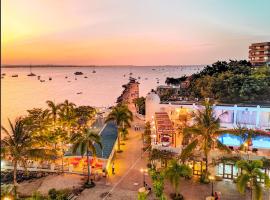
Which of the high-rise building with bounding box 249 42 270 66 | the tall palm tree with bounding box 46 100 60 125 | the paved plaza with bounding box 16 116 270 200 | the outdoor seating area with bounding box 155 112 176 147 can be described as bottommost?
the paved plaza with bounding box 16 116 270 200

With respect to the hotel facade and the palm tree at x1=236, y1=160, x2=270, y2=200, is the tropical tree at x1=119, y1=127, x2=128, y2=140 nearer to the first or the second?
the hotel facade

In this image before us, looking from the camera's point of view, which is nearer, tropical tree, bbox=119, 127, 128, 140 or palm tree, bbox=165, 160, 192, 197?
palm tree, bbox=165, 160, 192, 197

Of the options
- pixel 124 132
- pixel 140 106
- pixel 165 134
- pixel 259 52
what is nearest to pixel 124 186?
pixel 165 134

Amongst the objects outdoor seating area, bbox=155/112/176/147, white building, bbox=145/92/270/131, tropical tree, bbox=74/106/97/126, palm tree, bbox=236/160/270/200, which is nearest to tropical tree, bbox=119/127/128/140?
tropical tree, bbox=74/106/97/126

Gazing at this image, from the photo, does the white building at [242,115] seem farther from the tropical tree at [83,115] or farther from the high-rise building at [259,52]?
the high-rise building at [259,52]

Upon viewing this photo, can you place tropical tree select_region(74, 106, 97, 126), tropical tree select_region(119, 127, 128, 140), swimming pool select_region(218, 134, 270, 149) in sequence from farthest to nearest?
tropical tree select_region(74, 106, 97, 126), tropical tree select_region(119, 127, 128, 140), swimming pool select_region(218, 134, 270, 149)

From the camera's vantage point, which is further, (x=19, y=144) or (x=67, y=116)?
(x=67, y=116)

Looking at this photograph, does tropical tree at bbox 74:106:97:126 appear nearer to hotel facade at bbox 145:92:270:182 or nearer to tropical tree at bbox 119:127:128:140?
tropical tree at bbox 119:127:128:140

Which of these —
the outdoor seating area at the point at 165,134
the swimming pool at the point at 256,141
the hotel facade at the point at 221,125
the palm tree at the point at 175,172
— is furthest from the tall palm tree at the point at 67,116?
the swimming pool at the point at 256,141

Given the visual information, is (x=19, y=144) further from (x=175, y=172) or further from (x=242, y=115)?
(x=242, y=115)

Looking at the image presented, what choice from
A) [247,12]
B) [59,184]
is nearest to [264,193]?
[247,12]

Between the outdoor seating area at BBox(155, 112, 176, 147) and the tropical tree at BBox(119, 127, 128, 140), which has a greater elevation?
the outdoor seating area at BBox(155, 112, 176, 147)

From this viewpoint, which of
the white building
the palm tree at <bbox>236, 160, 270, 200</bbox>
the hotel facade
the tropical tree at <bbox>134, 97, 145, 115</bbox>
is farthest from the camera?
the tropical tree at <bbox>134, 97, 145, 115</bbox>
